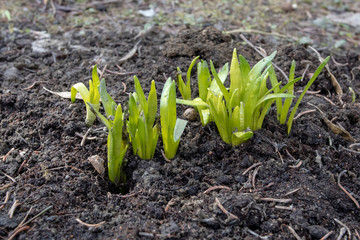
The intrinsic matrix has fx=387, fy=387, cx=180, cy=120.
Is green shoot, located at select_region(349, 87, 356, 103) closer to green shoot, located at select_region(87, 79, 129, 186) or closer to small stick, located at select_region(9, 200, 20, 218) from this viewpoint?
green shoot, located at select_region(87, 79, 129, 186)

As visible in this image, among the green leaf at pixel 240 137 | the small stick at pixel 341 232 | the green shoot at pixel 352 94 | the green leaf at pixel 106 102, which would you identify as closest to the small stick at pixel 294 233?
the small stick at pixel 341 232

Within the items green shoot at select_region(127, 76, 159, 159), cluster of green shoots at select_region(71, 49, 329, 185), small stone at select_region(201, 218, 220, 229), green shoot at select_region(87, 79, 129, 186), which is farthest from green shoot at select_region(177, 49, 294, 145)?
small stone at select_region(201, 218, 220, 229)

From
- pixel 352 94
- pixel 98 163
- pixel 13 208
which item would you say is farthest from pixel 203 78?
pixel 352 94

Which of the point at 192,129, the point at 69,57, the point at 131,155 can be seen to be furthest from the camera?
the point at 69,57

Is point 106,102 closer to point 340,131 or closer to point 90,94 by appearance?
point 90,94

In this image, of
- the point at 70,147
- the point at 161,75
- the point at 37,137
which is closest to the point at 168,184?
the point at 70,147

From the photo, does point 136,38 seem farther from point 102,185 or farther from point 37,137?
point 102,185

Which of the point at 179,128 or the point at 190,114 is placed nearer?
the point at 179,128
